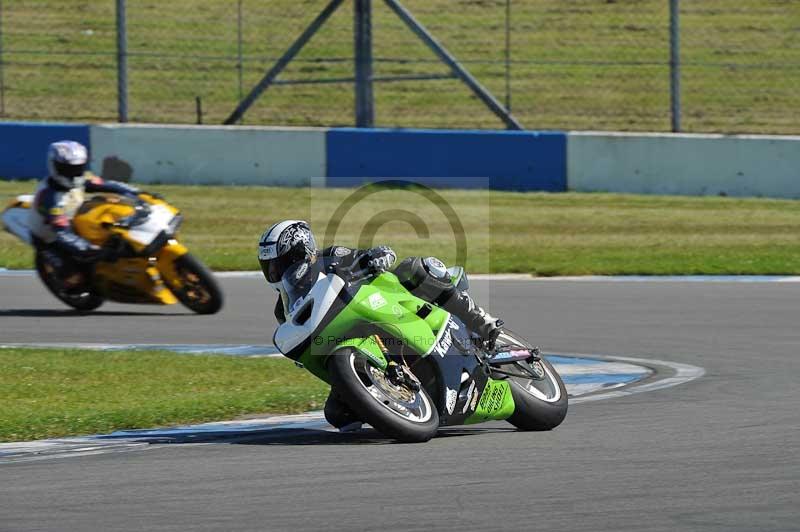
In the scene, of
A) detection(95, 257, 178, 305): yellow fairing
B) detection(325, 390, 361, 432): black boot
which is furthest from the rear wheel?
detection(95, 257, 178, 305): yellow fairing

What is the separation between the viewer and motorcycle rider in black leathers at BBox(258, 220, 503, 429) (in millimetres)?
7570

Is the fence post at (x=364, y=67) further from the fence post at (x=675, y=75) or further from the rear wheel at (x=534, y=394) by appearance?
the rear wheel at (x=534, y=394)

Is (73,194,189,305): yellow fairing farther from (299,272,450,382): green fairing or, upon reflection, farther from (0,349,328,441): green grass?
(299,272,450,382): green fairing

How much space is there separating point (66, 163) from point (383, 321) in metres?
6.64

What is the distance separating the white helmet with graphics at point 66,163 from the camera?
13.5 metres

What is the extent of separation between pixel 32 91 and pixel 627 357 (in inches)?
650

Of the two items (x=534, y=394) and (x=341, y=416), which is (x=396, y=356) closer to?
(x=341, y=416)

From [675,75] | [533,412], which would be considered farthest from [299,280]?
[675,75]

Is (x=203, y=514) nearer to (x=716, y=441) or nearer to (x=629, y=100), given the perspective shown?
(x=716, y=441)

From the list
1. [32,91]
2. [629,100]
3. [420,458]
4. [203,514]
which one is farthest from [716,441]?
[32,91]

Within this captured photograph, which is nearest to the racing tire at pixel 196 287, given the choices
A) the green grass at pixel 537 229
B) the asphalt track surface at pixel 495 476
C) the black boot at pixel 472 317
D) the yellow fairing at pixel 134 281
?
the yellow fairing at pixel 134 281

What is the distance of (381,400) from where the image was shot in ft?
24.0

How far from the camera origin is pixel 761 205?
63.3ft

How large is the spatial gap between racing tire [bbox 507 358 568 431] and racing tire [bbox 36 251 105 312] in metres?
6.45
